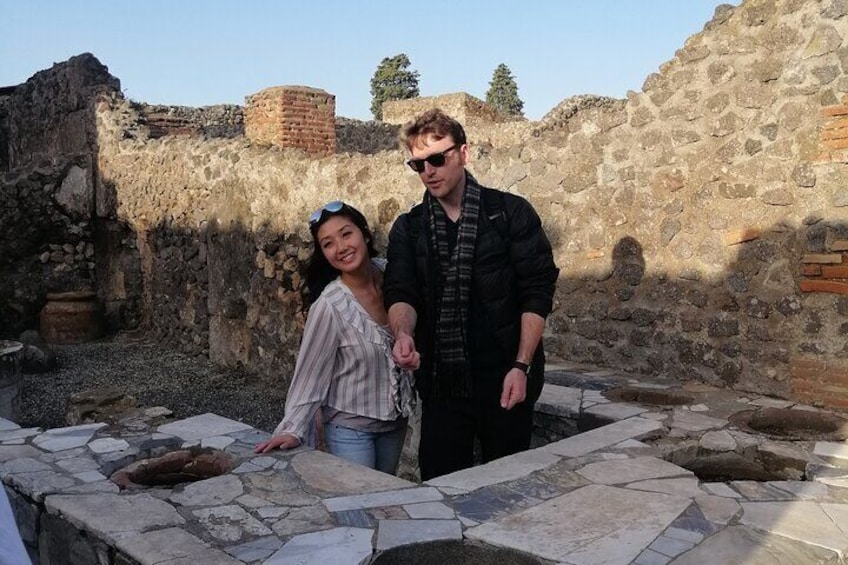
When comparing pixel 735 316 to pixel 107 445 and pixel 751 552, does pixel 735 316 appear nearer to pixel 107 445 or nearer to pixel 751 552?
pixel 751 552

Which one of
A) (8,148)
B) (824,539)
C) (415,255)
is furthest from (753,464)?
(8,148)

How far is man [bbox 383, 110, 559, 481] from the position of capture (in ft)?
9.50

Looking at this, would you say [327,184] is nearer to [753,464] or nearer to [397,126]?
[753,464]

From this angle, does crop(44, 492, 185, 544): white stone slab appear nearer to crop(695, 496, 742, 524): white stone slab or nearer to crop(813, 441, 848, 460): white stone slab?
crop(695, 496, 742, 524): white stone slab

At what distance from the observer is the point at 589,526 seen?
2500mm

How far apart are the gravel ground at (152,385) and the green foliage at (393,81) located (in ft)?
87.5

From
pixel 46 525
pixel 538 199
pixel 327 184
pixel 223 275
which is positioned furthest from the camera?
pixel 223 275

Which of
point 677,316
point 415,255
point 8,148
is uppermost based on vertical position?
point 8,148

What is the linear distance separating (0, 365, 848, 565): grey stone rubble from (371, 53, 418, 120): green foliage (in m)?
32.7

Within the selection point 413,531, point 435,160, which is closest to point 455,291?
point 435,160

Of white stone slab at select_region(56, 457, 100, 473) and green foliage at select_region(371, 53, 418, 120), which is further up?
green foliage at select_region(371, 53, 418, 120)

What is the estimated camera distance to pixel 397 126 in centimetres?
1591

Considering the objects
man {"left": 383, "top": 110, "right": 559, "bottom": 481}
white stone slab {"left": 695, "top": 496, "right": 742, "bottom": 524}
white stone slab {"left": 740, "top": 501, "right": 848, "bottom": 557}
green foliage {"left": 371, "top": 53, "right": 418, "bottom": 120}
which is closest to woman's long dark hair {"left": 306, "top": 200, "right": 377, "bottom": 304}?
man {"left": 383, "top": 110, "right": 559, "bottom": 481}

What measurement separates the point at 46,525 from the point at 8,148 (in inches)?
598
